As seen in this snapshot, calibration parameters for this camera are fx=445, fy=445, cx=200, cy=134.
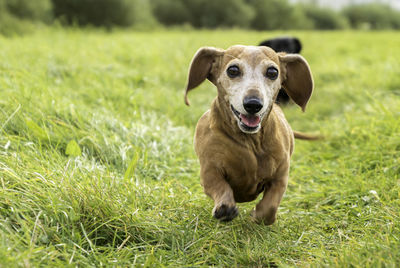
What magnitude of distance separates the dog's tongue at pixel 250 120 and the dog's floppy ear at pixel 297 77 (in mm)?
451

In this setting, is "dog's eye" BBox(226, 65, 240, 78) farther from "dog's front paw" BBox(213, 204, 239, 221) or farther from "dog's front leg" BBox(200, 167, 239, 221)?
"dog's front paw" BBox(213, 204, 239, 221)

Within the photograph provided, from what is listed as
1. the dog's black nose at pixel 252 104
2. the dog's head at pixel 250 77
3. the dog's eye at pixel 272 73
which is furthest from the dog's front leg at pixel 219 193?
the dog's eye at pixel 272 73

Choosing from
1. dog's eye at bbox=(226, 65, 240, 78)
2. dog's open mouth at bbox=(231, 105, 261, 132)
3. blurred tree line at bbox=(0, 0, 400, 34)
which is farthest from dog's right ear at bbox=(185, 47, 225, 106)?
blurred tree line at bbox=(0, 0, 400, 34)

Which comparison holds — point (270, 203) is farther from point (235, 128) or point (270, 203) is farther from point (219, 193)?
point (235, 128)

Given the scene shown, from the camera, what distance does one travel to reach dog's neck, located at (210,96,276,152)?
2334mm

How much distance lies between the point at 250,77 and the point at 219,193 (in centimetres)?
61

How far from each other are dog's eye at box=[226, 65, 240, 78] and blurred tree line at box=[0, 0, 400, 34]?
6.63m

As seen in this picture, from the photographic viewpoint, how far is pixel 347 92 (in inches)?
219

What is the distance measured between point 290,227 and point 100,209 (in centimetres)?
104

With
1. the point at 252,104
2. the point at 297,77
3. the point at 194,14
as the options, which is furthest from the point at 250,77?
the point at 194,14

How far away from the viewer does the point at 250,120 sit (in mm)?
2189

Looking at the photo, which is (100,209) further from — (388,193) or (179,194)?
(388,193)

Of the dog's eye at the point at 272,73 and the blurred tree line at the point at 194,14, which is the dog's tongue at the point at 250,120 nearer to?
the dog's eye at the point at 272,73

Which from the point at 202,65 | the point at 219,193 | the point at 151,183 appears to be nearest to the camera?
the point at 219,193
